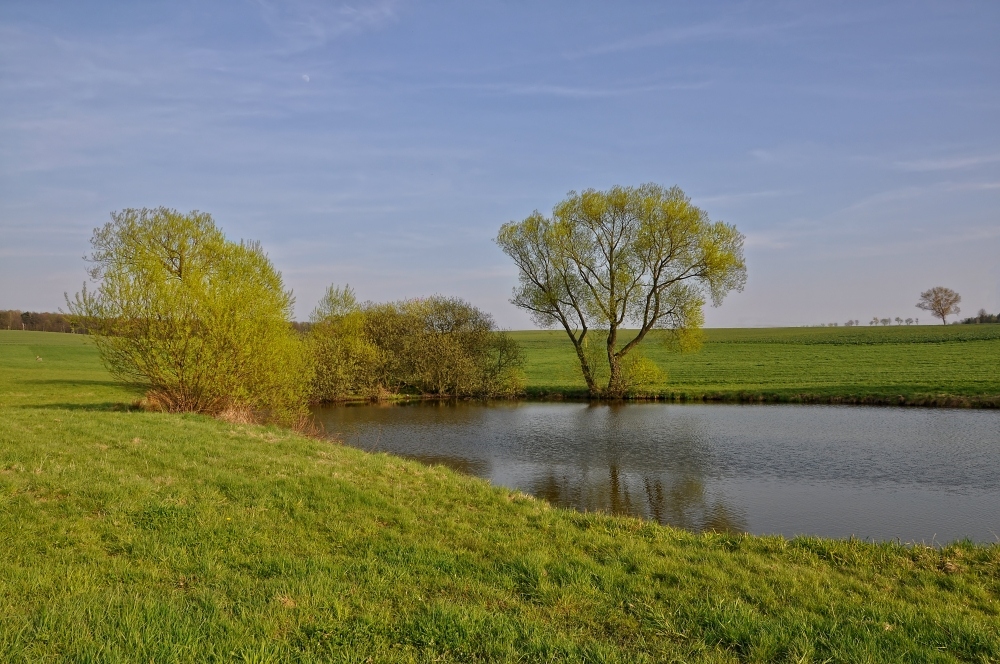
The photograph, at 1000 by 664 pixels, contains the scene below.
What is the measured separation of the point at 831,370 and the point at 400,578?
44698mm

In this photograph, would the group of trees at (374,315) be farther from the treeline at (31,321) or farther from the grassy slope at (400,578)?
the treeline at (31,321)

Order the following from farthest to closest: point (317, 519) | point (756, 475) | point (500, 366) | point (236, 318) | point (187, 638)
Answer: point (500, 366) < point (236, 318) < point (756, 475) < point (317, 519) < point (187, 638)

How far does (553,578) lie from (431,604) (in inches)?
60.1

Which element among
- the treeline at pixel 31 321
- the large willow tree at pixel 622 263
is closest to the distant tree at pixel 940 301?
the large willow tree at pixel 622 263

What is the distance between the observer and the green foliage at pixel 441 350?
40.3 meters

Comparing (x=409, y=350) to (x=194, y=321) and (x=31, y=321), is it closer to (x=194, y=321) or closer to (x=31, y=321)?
(x=194, y=321)

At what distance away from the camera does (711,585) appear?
6.24 metres

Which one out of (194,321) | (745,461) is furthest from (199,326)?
(745,461)

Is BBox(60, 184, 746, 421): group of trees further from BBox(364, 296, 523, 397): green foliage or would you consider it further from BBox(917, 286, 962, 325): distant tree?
BBox(917, 286, 962, 325): distant tree

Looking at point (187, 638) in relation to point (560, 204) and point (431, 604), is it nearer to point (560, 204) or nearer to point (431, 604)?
point (431, 604)

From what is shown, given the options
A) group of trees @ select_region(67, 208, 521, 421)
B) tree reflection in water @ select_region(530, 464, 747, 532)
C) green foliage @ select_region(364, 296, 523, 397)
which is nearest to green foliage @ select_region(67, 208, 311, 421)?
group of trees @ select_region(67, 208, 521, 421)

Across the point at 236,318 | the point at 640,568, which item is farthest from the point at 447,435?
the point at 640,568

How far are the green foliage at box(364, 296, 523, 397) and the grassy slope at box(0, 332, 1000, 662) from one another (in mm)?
29958

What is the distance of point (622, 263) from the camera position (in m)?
36.5
